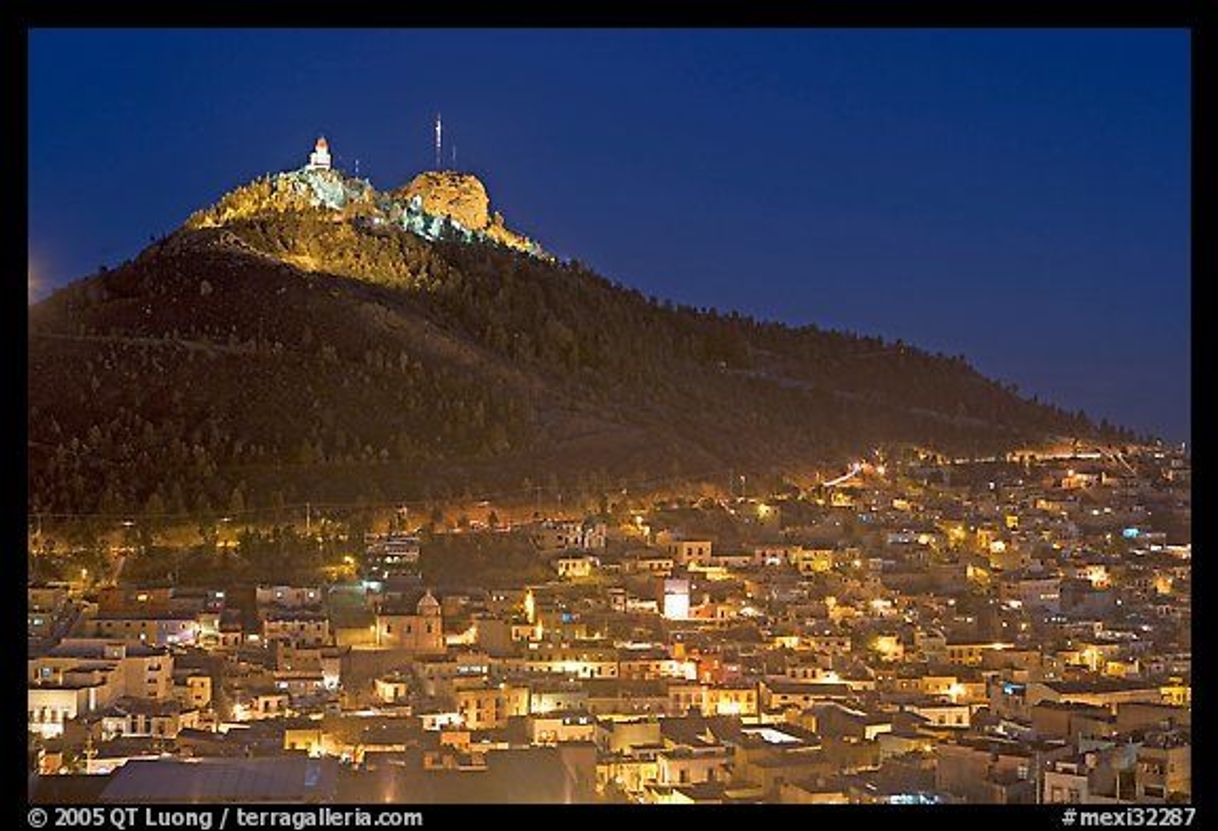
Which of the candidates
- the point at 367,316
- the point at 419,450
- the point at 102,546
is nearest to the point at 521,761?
the point at 102,546

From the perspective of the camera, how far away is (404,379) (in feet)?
35.4

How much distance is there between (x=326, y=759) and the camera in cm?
452

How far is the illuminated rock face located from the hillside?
0.12 meters

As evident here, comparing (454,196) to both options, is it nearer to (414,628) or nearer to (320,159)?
(320,159)

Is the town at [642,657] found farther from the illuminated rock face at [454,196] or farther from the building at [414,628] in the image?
the illuminated rock face at [454,196]

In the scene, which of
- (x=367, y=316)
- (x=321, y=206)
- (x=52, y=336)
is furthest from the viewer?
(x=321, y=206)

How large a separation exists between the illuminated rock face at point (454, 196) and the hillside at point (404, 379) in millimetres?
118

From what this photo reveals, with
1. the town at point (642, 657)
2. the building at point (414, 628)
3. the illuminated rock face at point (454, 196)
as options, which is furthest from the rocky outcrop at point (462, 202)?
the building at point (414, 628)

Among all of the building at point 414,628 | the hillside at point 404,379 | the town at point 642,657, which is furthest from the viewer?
the hillside at point 404,379

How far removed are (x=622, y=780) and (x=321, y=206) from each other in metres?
12.0

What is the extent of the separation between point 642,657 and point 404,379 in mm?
4426

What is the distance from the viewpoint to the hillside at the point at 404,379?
28.8 ft
